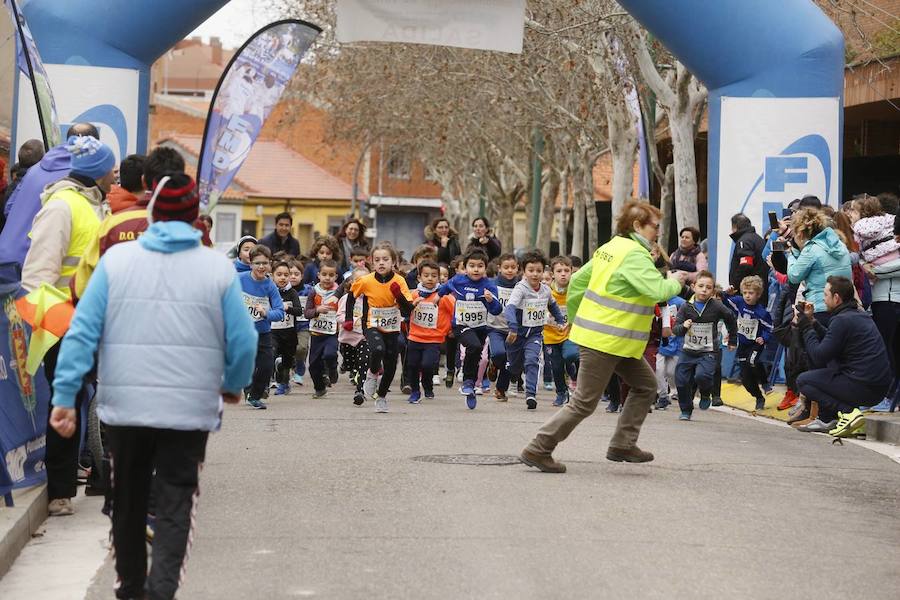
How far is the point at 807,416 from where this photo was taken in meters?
14.6

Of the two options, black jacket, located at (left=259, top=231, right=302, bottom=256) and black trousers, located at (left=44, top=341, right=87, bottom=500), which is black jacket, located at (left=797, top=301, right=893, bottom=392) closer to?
black trousers, located at (left=44, top=341, right=87, bottom=500)

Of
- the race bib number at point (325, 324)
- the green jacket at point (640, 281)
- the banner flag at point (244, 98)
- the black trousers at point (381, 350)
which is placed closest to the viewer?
the green jacket at point (640, 281)

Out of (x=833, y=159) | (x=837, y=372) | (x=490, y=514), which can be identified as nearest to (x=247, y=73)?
(x=833, y=159)

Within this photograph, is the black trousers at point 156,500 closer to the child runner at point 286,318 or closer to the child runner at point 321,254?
the child runner at point 286,318

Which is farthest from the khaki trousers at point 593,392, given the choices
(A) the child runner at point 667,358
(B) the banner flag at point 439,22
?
(B) the banner flag at point 439,22

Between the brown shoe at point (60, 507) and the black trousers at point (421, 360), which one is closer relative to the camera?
the brown shoe at point (60, 507)

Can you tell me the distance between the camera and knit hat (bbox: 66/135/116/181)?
8305mm

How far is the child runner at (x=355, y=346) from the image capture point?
15.8 metres

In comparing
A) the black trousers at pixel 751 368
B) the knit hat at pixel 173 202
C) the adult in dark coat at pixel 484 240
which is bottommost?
the black trousers at pixel 751 368

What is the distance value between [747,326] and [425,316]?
133 inches

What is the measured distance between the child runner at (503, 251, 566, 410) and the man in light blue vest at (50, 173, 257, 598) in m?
10.3

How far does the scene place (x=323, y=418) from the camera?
14164 millimetres

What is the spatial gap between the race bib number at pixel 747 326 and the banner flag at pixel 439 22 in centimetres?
426

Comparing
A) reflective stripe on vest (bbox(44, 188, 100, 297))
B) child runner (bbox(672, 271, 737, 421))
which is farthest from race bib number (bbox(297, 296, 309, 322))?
reflective stripe on vest (bbox(44, 188, 100, 297))
